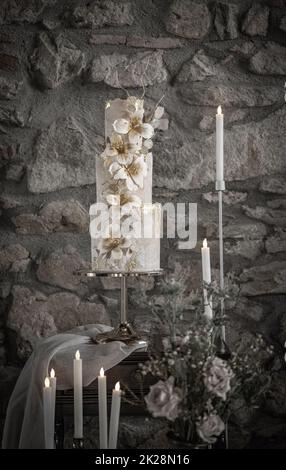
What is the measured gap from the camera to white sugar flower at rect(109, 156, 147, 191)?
1.85 m

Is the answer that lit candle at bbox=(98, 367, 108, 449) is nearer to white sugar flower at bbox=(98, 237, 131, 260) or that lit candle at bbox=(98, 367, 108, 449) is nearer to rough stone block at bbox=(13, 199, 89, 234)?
white sugar flower at bbox=(98, 237, 131, 260)

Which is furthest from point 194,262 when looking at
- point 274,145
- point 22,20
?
point 22,20

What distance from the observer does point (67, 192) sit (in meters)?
2.24

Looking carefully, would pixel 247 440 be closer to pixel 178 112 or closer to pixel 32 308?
pixel 32 308

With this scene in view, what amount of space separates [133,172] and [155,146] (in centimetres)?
41

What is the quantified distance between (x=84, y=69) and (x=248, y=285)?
93cm

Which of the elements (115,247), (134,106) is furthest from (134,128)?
(115,247)

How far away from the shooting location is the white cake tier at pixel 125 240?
185 centimetres

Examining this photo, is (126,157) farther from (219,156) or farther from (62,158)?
(62,158)

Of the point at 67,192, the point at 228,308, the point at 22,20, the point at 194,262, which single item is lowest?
the point at 228,308

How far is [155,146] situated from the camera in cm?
225

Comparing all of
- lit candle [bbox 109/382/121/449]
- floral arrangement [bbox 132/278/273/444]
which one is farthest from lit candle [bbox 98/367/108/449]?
floral arrangement [bbox 132/278/273/444]

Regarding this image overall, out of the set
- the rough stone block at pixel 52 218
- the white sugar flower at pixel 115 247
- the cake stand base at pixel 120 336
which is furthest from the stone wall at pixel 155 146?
the white sugar flower at pixel 115 247

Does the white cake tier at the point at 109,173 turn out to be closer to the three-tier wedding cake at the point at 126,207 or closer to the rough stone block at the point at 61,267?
the three-tier wedding cake at the point at 126,207
